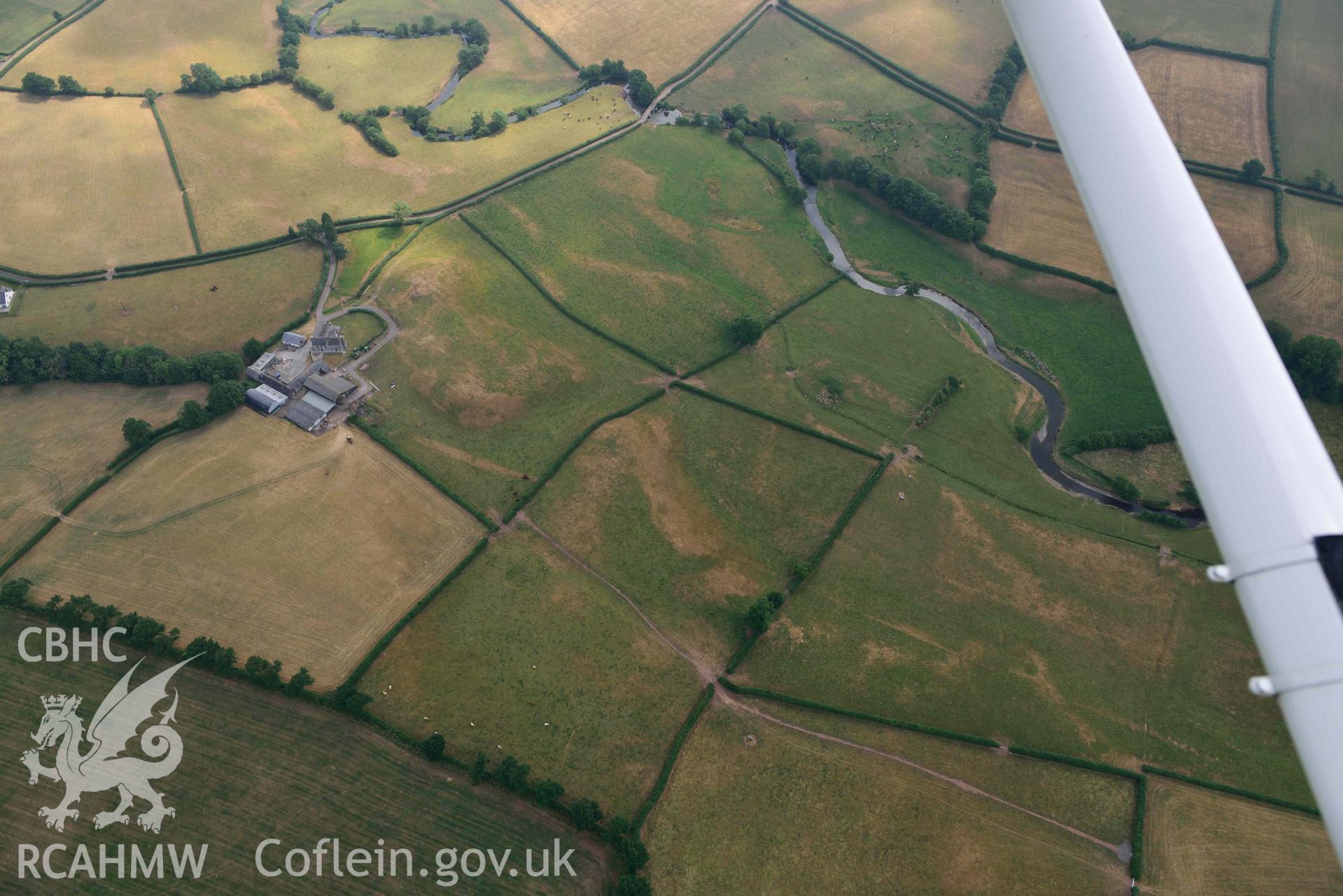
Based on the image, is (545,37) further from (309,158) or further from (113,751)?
(113,751)

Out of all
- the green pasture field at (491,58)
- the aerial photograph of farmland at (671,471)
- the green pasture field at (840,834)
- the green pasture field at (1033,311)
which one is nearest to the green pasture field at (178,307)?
the aerial photograph of farmland at (671,471)

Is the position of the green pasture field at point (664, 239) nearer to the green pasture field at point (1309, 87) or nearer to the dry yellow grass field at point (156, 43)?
the dry yellow grass field at point (156, 43)

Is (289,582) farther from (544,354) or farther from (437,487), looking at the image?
(544,354)

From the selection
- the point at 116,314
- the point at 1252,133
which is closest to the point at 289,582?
the point at 116,314

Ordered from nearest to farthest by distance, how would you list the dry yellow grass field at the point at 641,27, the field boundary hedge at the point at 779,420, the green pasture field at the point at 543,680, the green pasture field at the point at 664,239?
1. the green pasture field at the point at 543,680
2. the field boundary hedge at the point at 779,420
3. the green pasture field at the point at 664,239
4. the dry yellow grass field at the point at 641,27

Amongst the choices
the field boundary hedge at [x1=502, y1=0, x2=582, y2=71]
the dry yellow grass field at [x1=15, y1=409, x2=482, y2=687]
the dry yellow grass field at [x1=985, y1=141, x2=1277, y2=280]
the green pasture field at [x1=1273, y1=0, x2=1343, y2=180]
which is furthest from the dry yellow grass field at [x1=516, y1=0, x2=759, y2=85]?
the green pasture field at [x1=1273, y1=0, x2=1343, y2=180]

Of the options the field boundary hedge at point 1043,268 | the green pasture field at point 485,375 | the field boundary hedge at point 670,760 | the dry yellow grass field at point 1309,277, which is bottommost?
the field boundary hedge at point 670,760

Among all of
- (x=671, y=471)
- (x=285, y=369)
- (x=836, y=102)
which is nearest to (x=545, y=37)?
(x=836, y=102)
